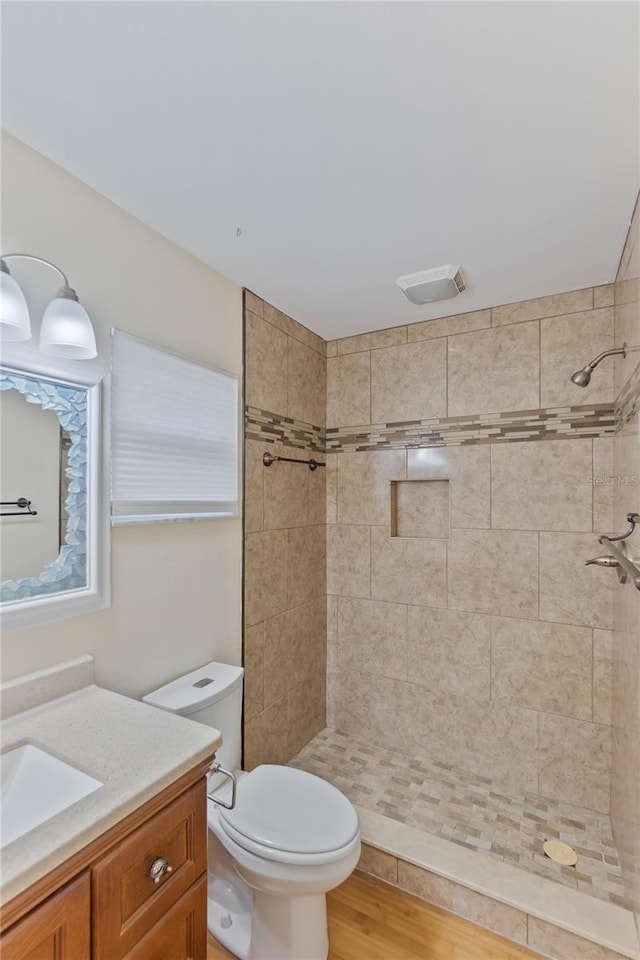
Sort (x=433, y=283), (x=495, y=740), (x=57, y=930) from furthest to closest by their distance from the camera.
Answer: (x=495, y=740), (x=433, y=283), (x=57, y=930)

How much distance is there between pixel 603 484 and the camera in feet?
6.65

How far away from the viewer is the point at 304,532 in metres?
2.48

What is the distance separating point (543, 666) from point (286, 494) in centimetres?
148

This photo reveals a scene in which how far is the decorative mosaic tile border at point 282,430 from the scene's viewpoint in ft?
6.87

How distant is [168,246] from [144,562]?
1.16 metres

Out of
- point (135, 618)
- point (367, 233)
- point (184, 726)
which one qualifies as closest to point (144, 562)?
point (135, 618)

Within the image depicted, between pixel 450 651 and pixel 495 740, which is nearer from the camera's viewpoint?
pixel 495 740

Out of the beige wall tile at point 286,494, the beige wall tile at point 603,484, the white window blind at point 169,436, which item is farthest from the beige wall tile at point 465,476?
the white window blind at point 169,436

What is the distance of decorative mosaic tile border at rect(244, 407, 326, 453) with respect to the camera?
2.09 m

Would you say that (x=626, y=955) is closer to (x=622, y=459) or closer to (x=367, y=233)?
(x=622, y=459)

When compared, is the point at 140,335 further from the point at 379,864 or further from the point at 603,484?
the point at 379,864

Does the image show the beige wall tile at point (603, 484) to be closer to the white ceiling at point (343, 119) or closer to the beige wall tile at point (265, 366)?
the white ceiling at point (343, 119)

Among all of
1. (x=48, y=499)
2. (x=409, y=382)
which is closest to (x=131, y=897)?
(x=48, y=499)

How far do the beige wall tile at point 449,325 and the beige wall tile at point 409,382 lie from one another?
0.14 feet
